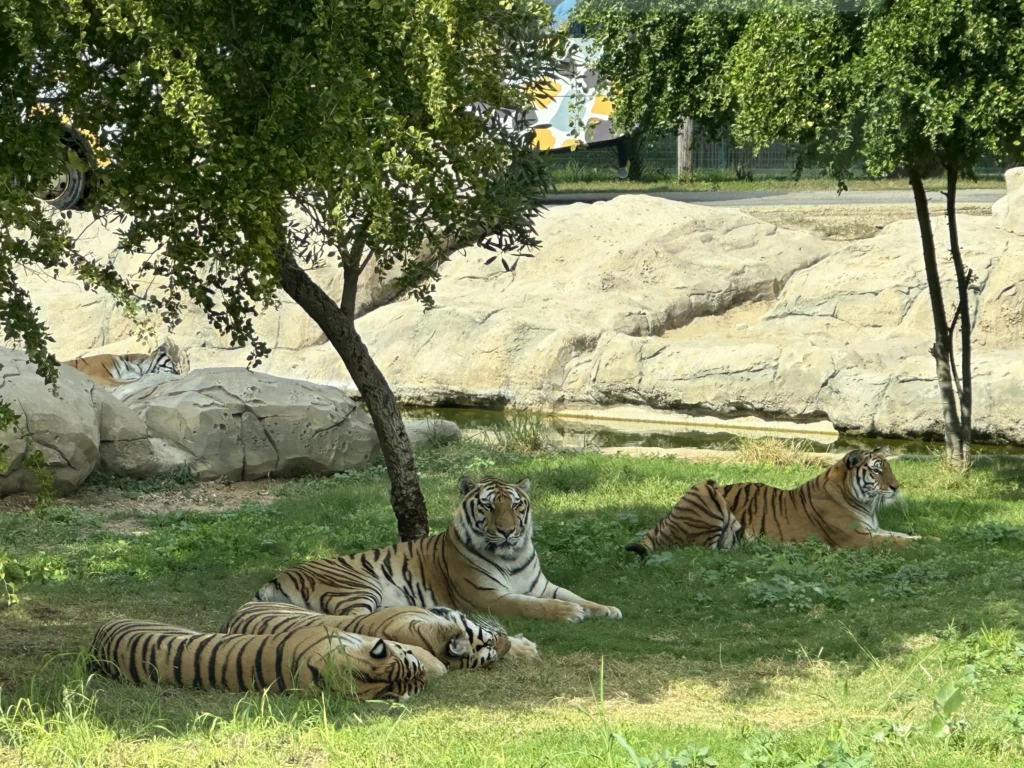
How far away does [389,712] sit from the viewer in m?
5.16

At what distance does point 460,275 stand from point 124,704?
52.5ft

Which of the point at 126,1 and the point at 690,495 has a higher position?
the point at 126,1

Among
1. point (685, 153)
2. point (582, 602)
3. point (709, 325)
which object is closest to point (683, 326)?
point (709, 325)

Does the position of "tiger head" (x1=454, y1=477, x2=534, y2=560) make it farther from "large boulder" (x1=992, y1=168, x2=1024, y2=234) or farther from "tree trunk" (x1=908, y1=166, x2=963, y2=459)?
"large boulder" (x1=992, y1=168, x2=1024, y2=234)

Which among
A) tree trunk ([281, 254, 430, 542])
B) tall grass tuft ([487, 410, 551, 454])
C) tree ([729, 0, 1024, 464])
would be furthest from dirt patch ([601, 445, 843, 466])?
tree trunk ([281, 254, 430, 542])

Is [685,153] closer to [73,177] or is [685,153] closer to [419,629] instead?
[73,177]

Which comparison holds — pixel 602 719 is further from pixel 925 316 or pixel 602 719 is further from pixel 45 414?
pixel 925 316

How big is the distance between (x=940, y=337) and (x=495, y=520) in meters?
5.86

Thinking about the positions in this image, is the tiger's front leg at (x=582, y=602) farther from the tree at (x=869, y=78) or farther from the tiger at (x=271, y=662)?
the tree at (x=869, y=78)

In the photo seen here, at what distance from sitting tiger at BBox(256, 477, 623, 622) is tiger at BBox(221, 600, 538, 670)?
745 mm

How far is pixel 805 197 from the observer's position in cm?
2822

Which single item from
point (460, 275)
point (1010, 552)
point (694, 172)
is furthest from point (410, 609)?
point (694, 172)

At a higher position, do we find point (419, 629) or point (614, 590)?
point (419, 629)

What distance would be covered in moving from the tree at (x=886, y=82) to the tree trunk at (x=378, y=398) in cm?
377
